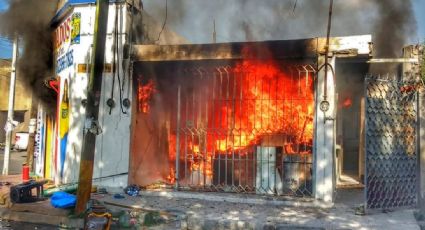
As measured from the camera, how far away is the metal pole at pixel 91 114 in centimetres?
726

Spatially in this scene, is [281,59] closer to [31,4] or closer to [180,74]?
[180,74]

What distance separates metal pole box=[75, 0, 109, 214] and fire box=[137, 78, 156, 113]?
2843 mm

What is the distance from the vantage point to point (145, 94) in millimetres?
10359

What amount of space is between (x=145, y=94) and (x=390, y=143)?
569 cm

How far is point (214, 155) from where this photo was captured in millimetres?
9773

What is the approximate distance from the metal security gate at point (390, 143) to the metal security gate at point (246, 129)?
1.52 metres

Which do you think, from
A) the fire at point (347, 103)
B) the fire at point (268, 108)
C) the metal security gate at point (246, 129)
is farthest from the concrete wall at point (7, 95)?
the fire at point (268, 108)

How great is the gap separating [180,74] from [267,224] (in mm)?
4632

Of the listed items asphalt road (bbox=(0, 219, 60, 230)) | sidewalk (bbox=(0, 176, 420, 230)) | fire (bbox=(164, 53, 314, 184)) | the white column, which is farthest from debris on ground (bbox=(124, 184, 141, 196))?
the white column

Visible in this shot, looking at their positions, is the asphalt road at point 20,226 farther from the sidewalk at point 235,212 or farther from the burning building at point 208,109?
the burning building at point 208,109

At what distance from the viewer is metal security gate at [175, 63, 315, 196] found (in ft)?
30.1

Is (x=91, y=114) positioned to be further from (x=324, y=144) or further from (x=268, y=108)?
(x=324, y=144)

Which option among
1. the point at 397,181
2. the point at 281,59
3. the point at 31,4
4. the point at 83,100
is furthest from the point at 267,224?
the point at 31,4

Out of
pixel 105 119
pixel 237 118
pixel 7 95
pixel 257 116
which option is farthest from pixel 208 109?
pixel 7 95
